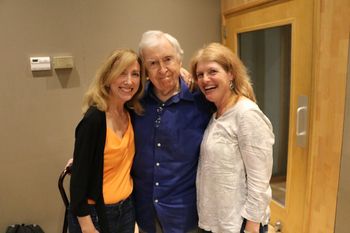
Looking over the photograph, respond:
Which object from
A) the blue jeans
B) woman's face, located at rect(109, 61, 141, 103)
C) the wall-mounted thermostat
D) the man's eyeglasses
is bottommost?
the blue jeans

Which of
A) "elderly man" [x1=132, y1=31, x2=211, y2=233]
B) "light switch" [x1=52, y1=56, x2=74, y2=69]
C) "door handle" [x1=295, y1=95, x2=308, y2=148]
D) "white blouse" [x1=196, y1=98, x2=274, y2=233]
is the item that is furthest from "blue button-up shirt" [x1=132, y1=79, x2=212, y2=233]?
"light switch" [x1=52, y1=56, x2=74, y2=69]

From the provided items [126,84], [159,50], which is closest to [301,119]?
[159,50]

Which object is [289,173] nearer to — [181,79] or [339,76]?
[339,76]

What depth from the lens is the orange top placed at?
1.36 meters

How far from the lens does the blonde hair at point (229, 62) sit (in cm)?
129

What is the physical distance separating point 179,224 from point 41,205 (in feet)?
4.53

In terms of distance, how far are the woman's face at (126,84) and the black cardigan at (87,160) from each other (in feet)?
0.38

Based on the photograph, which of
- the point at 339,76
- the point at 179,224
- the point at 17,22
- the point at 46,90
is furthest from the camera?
the point at 46,90

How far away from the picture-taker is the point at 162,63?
1.38m

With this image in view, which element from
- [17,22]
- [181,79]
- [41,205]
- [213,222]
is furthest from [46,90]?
[213,222]

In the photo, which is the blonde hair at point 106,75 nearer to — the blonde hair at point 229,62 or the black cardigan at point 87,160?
the black cardigan at point 87,160

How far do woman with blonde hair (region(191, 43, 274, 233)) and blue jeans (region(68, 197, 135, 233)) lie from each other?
0.37m

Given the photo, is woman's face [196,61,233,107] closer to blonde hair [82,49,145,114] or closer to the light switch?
blonde hair [82,49,145,114]

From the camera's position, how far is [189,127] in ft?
4.68
